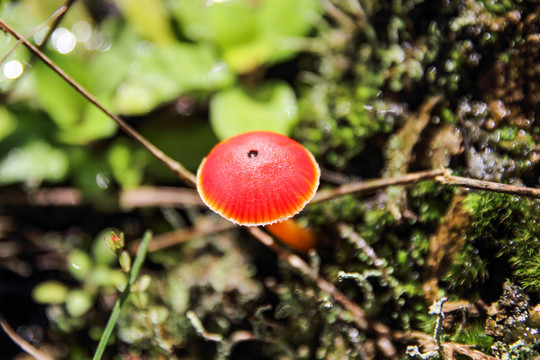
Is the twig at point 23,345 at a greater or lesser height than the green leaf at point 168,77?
lesser

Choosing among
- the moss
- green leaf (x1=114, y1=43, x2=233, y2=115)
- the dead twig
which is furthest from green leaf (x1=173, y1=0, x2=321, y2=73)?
the moss

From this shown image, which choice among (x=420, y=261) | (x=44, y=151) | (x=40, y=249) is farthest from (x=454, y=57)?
(x=40, y=249)

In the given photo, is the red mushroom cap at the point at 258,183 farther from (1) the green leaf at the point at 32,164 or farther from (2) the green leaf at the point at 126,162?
(1) the green leaf at the point at 32,164

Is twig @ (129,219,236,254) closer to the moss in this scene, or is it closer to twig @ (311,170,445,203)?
twig @ (311,170,445,203)

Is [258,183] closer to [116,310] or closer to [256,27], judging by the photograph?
[116,310]

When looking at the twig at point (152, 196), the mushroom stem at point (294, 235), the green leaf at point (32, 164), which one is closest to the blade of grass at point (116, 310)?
the mushroom stem at point (294, 235)
